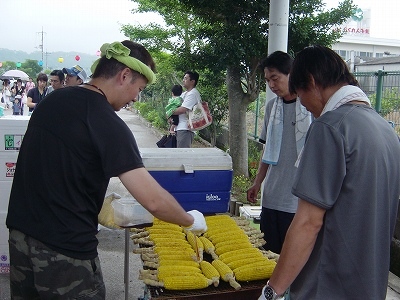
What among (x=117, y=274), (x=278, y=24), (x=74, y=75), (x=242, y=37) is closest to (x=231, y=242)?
(x=117, y=274)

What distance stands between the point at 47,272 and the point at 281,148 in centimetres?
191

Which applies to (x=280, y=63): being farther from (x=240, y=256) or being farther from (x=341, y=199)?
(x=341, y=199)

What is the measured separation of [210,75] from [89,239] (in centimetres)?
741

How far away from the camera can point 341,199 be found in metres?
1.63

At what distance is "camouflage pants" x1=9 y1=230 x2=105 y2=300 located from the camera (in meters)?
1.90

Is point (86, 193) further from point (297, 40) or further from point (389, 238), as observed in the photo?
point (297, 40)

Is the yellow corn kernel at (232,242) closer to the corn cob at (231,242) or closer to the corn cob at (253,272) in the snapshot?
the corn cob at (231,242)

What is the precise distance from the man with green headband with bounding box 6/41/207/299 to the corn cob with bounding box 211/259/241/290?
55cm

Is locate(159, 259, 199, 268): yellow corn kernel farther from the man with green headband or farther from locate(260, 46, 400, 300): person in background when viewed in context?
locate(260, 46, 400, 300): person in background

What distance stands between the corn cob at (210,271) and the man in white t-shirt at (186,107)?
15.4ft

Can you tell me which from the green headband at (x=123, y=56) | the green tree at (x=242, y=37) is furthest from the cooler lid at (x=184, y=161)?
the green tree at (x=242, y=37)

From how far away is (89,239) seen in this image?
196 cm

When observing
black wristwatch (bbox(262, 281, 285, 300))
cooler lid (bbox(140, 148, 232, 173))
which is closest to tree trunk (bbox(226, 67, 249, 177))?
cooler lid (bbox(140, 148, 232, 173))

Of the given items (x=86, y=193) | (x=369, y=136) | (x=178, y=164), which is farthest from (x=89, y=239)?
(x=178, y=164)
